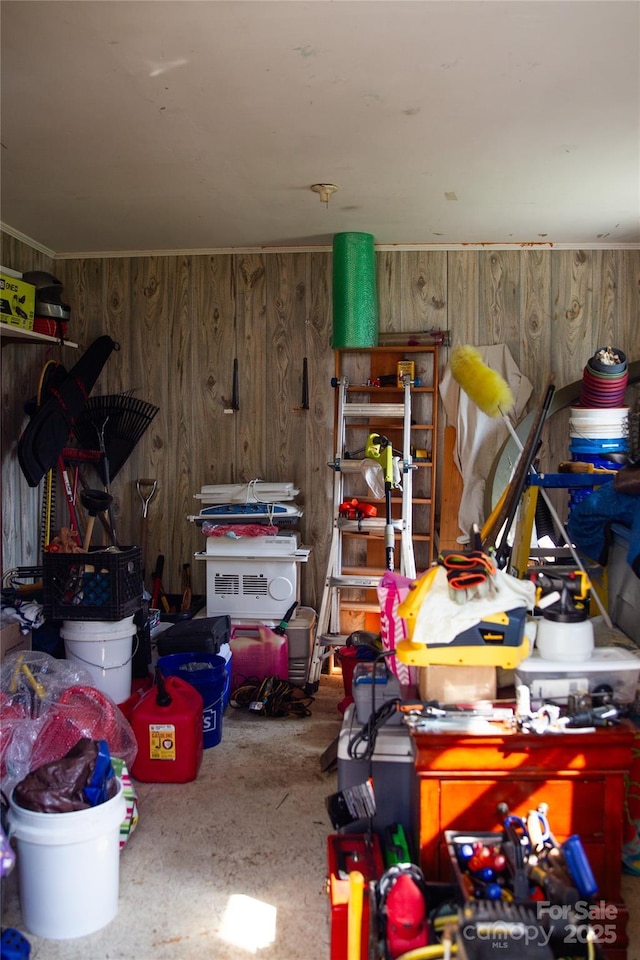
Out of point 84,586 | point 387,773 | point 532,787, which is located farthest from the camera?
point 84,586

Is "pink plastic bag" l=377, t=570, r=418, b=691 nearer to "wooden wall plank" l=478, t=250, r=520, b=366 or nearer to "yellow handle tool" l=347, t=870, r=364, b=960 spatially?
"yellow handle tool" l=347, t=870, r=364, b=960

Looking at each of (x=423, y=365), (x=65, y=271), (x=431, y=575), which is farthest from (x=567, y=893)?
(x=65, y=271)

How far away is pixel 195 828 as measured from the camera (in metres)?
2.88

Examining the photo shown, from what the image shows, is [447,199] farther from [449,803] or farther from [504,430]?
[449,803]

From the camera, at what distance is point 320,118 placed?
2.92m

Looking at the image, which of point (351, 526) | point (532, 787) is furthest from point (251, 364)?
point (532, 787)

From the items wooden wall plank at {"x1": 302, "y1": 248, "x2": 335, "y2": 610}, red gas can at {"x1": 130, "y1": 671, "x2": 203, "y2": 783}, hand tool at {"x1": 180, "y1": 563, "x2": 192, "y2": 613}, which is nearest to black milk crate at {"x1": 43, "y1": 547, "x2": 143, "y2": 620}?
red gas can at {"x1": 130, "y1": 671, "x2": 203, "y2": 783}

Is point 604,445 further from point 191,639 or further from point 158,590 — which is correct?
point 158,590

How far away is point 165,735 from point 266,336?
260cm

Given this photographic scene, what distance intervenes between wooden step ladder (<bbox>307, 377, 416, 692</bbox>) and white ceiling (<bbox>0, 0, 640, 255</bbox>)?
3.33ft

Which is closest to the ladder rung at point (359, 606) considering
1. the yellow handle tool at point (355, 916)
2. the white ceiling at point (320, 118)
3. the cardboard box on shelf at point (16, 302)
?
the white ceiling at point (320, 118)

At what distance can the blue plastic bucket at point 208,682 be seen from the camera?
3.51m

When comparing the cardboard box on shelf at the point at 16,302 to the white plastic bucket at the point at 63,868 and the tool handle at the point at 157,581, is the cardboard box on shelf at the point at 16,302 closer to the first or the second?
the tool handle at the point at 157,581

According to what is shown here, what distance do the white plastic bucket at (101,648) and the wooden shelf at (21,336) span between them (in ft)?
4.72
